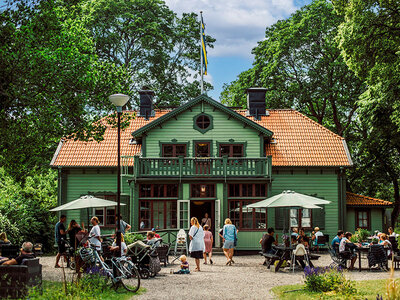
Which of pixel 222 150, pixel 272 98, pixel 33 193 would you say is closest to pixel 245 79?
pixel 272 98

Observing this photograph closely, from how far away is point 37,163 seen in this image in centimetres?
3117

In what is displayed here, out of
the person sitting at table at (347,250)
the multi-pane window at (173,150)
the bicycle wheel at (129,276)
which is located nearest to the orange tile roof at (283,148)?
the multi-pane window at (173,150)

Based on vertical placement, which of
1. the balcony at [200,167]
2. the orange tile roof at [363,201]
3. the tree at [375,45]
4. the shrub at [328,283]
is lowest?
the shrub at [328,283]

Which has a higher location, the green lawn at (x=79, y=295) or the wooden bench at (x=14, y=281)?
the wooden bench at (x=14, y=281)

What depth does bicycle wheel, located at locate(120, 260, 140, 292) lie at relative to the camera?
12.8 m

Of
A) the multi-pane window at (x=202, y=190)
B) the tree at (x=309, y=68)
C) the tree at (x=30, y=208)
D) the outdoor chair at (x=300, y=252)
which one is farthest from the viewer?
the tree at (x=309, y=68)

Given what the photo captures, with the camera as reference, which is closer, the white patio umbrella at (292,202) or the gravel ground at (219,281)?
the gravel ground at (219,281)

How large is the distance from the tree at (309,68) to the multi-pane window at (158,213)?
1258cm

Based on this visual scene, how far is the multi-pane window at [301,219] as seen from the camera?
27.3 metres

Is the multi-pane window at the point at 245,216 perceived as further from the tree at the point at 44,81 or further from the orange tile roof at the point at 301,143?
the tree at the point at 44,81

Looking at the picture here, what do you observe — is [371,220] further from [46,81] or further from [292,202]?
[46,81]

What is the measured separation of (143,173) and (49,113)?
8914 millimetres

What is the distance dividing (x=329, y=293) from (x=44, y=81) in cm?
1062

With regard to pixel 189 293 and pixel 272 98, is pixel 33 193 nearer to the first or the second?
pixel 272 98
